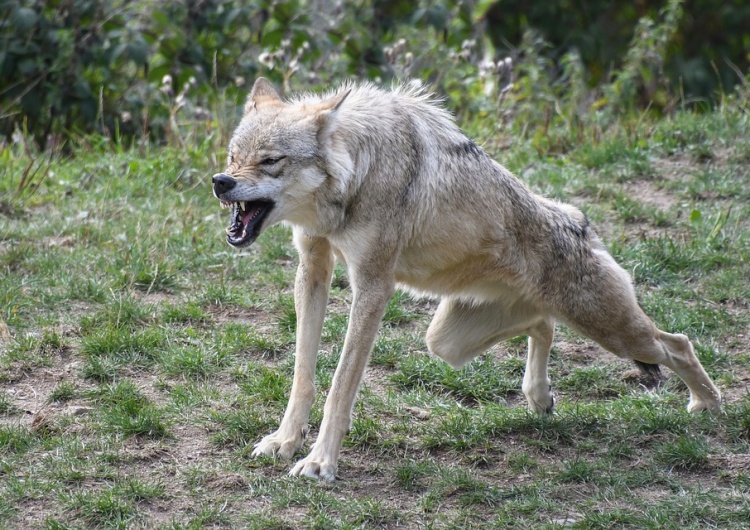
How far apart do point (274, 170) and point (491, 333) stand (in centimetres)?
172

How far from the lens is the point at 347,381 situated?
4.82m

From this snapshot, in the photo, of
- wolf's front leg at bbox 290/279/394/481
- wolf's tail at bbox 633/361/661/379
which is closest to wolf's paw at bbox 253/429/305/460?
wolf's front leg at bbox 290/279/394/481

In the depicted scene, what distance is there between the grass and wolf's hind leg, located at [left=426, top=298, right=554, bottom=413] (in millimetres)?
191

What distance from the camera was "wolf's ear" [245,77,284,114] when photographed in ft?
16.9

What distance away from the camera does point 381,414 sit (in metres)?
5.51

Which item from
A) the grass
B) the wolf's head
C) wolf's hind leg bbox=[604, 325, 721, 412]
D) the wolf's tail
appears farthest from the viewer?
the wolf's tail

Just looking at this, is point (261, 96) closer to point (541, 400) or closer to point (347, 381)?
point (347, 381)

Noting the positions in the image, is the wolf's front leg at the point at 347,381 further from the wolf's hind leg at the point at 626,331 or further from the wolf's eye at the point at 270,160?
the wolf's hind leg at the point at 626,331

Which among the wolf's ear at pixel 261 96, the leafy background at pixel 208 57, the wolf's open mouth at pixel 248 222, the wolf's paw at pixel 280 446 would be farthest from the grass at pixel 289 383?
the wolf's ear at pixel 261 96

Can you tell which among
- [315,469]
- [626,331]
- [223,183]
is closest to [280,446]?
[315,469]

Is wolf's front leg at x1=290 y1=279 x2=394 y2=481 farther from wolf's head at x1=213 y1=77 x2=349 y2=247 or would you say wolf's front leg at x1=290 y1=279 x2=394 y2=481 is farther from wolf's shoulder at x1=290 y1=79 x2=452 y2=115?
wolf's shoulder at x1=290 y1=79 x2=452 y2=115

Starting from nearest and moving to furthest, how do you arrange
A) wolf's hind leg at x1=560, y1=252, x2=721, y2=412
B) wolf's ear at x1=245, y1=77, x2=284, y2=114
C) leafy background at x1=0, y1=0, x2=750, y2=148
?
wolf's ear at x1=245, y1=77, x2=284, y2=114
wolf's hind leg at x1=560, y1=252, x2=721, y2=412
leafy background at x1=0, y1=0, x2=750, y2=148

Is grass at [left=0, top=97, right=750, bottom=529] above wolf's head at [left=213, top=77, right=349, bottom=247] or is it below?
below

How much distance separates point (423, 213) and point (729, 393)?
2.26 m
